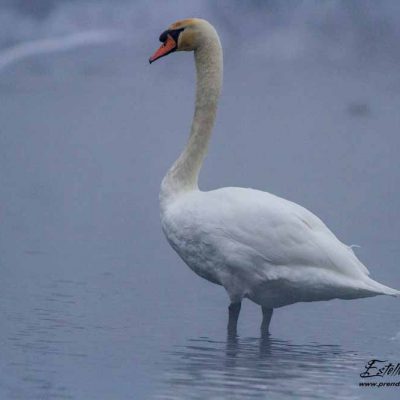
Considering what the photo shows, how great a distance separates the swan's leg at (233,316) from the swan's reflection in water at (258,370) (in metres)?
0.10

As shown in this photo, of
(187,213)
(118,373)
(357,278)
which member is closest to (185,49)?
(187,213)

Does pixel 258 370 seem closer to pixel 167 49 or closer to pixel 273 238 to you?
pixel 273 238

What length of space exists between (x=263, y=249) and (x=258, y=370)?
2.95 feet

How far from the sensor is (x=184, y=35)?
8281 millimetres

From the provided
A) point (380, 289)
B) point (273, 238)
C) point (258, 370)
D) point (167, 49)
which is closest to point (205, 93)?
point (167, 49)

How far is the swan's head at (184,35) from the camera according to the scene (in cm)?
829

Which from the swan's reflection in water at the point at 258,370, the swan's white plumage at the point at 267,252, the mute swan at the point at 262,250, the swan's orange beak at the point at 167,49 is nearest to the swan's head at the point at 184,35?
the swan's orange beak at the point at 167,49

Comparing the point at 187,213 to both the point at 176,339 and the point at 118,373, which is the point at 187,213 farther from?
the point at 118,373

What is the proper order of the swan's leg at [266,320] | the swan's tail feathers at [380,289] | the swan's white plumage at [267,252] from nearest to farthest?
the swan's tail feathers at [380,289], the swan's white plumage at [267,252], the swan's leg at [266,320]

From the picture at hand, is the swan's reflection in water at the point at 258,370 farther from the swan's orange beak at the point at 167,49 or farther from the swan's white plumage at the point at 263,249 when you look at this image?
the swan's orange beak at the point at 167,49

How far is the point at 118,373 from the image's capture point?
20.4ft

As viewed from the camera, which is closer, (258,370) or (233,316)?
(258,370)

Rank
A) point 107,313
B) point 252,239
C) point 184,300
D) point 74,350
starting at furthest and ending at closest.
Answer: point 184,300
point 107,313
point 252,239
point 74,350

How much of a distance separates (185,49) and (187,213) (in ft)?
4.34
